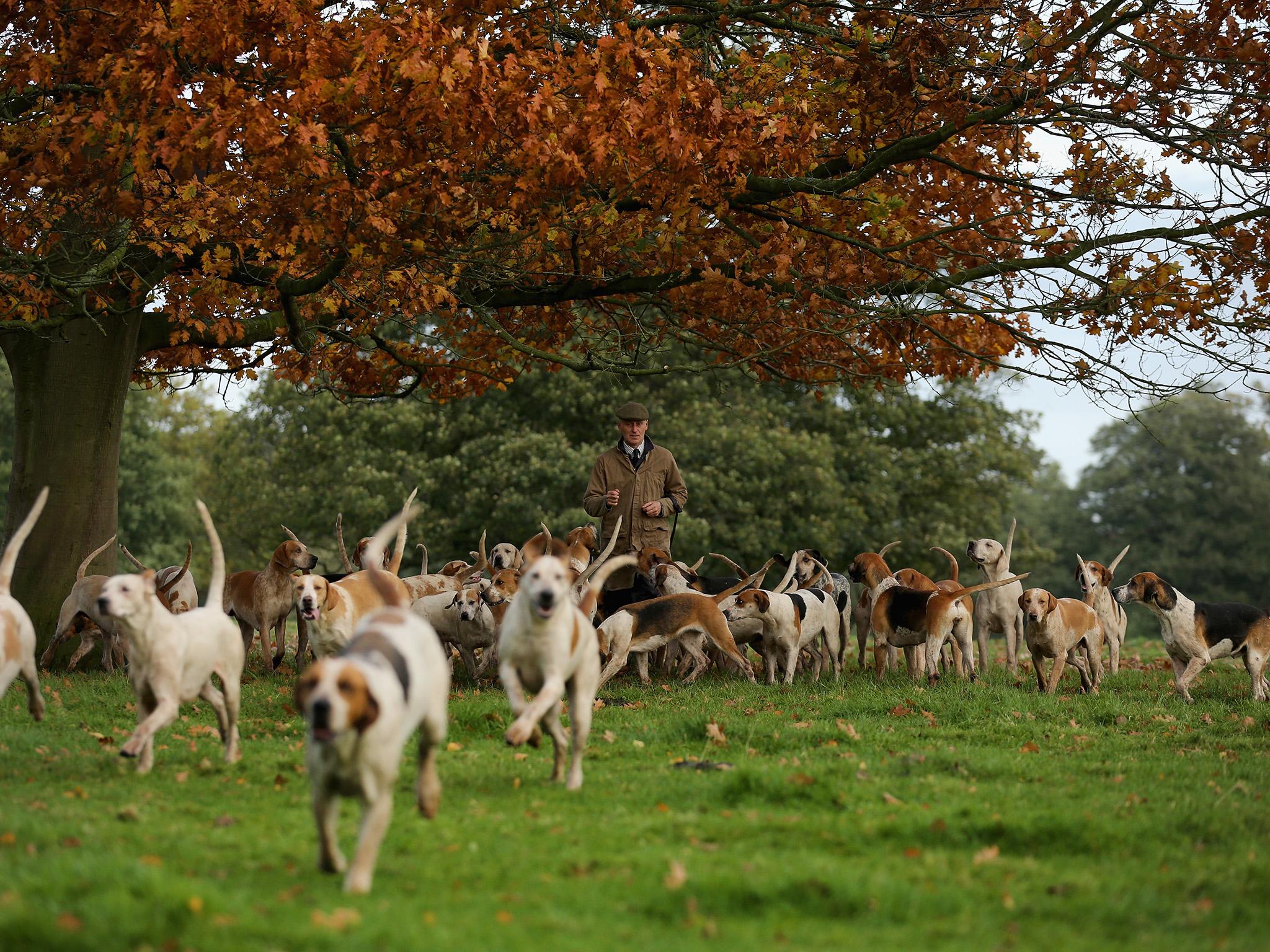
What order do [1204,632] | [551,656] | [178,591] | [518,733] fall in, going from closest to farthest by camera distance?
[518,733], [551,656], [1204,632], [178,591]

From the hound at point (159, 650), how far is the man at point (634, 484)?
17.5ft

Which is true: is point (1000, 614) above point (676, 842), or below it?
above

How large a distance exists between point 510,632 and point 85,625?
6725mm

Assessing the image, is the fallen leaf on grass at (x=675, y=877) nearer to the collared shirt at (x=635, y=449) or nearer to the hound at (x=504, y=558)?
the collared shirt at (x=635, y=449)

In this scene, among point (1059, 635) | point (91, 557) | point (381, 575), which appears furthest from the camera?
point (91, 557)

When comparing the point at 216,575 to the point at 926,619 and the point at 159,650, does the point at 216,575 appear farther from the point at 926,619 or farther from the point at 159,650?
the point at 926,619

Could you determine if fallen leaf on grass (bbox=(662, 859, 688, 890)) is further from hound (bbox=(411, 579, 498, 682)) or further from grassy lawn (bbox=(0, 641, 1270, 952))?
hound (bbox=(411, 579, 498, 682))

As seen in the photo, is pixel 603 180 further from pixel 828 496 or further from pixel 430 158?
pixel 828 496

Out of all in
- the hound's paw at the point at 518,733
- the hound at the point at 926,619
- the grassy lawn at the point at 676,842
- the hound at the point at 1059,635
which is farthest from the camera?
the hound at the point at 926,619

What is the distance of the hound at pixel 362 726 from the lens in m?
4.46

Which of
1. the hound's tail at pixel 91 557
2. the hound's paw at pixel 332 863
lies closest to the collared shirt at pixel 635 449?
the hound's tail at pixel 91 557

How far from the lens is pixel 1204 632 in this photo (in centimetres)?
1088

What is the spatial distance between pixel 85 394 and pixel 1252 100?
10966 millimetres

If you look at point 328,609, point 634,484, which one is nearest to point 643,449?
point 634,484
